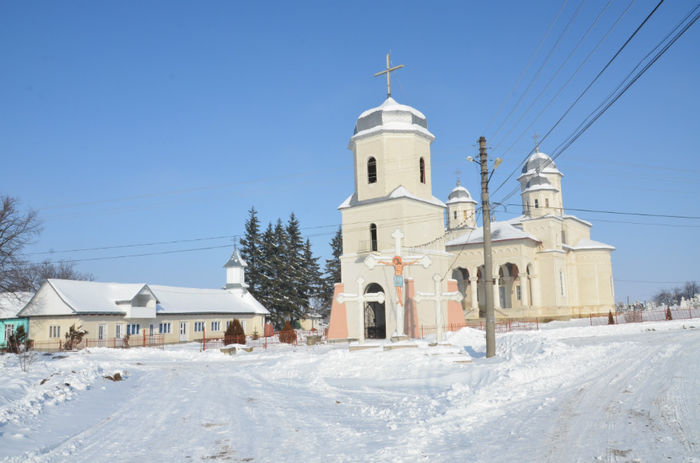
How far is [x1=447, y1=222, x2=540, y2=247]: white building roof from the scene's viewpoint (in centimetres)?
4712

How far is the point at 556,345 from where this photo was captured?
16734 millimetres

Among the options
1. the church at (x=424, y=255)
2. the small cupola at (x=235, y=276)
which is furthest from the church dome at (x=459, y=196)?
the small cupola at (x=235, y=276)

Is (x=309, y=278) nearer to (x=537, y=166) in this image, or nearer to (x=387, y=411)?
(x=537, y=166)

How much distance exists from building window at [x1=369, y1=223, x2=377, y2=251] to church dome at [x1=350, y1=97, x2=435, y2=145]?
5.08m

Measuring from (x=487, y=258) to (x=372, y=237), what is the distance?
44.6 feet

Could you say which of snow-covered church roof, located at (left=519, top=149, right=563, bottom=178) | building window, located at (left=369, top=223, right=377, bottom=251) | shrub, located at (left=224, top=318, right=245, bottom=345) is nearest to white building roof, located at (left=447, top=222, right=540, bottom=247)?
snow-covered church roof, located at (left=519, top=149, right=563, bottom=178)

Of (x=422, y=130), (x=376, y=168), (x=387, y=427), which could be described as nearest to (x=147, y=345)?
(x=376, y=168)

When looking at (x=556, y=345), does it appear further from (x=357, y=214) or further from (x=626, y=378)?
(x=357, y=214)

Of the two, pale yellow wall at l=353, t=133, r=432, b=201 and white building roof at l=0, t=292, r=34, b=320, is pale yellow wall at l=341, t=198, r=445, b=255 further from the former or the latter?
white building roof at l=0, t=292, r=34, b=320

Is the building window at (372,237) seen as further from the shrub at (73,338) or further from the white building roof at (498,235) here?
the white building roof at (498,235)

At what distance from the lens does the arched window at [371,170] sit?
31.4m

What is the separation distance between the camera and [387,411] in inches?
407

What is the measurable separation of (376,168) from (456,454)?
24.8m

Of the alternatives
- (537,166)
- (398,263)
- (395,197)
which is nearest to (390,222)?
(395,197)
